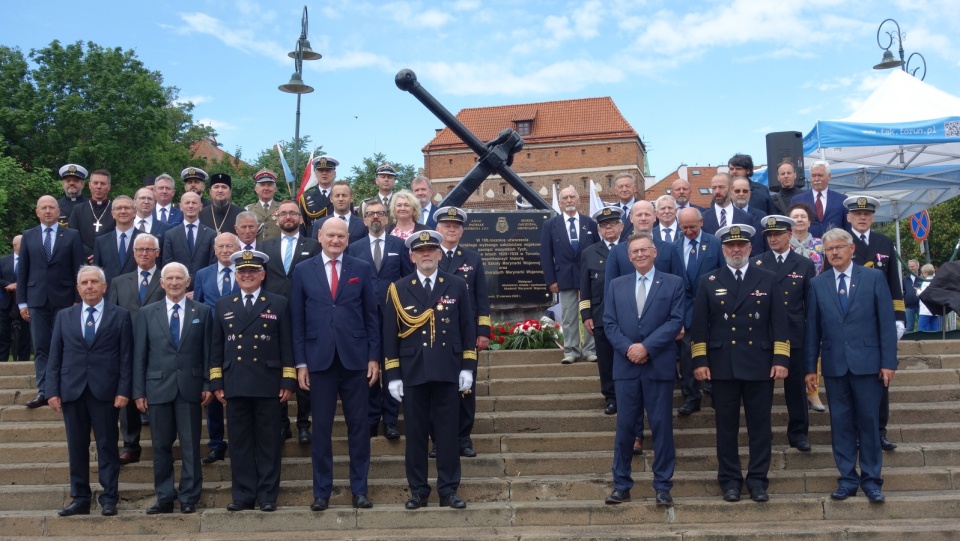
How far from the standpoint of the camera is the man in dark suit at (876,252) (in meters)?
7.23

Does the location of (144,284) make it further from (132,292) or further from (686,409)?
(686,409)

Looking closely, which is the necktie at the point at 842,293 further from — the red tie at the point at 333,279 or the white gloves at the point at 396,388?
the red tie at the point at 333,279

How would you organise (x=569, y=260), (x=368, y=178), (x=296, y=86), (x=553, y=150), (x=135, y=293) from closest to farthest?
(x=135, y=293) → (x=569, y=260) → (x=296, y=86) → (x=368, y=178) → (x=553, y=150)

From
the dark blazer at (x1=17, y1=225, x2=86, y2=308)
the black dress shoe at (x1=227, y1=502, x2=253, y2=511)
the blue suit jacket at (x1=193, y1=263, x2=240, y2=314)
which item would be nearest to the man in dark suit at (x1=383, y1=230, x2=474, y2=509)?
the black dress shoe at (x1=227, y1=502, x2=253, y2=511)

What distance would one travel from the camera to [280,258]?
25.7 feet

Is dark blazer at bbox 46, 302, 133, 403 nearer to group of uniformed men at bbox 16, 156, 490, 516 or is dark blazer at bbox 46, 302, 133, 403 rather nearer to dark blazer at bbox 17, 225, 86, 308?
group of uniformed men at bbox 16, 156, 490, 516

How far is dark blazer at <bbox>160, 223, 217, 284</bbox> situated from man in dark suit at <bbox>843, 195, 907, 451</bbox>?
20.7ft

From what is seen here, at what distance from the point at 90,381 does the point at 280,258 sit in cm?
201

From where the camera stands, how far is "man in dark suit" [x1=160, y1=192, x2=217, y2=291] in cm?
838

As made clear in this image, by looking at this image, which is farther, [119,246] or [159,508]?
[119,246]

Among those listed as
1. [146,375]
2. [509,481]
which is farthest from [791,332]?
[146,375]

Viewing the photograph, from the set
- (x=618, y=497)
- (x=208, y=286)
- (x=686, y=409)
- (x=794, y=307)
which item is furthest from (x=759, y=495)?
(x=208, y=286)

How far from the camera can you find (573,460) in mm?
7074

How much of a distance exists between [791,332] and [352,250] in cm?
409
